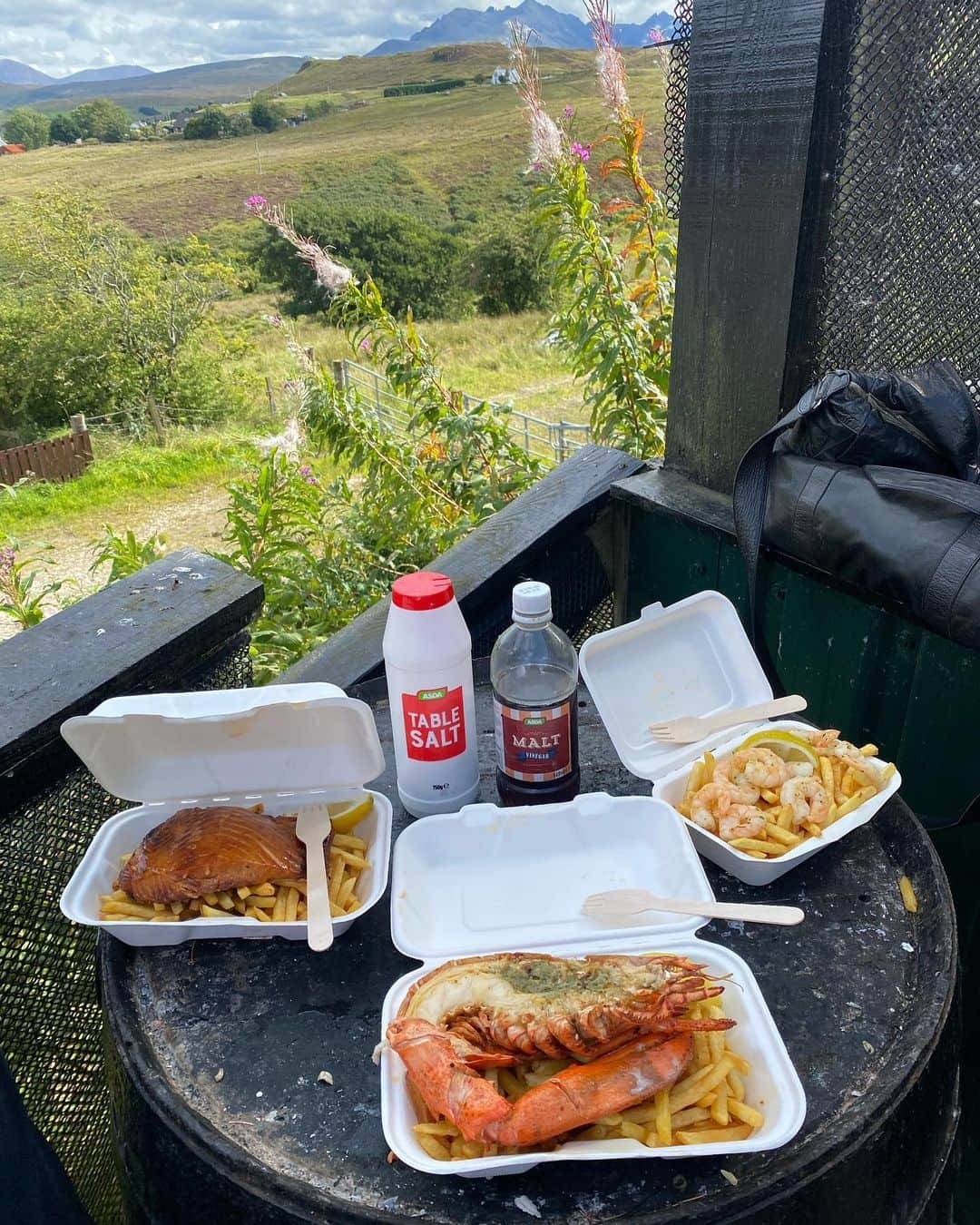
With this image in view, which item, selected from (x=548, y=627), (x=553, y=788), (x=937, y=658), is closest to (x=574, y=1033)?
(x=553, y=788)

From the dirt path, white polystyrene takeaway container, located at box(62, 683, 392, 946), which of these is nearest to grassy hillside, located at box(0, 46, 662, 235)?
the dirt path

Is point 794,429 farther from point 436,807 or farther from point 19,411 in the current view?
point 19,411

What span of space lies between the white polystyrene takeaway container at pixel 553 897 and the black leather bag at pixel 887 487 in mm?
829

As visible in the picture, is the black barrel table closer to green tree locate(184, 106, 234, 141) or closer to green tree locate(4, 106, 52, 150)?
green tree locate(4, 106, 52, 150)

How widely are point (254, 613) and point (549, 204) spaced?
2.20 meters

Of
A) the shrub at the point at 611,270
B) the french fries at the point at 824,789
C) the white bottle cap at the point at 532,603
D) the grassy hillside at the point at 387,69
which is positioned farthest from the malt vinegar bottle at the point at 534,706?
the grassy hillside at the point at 387,69

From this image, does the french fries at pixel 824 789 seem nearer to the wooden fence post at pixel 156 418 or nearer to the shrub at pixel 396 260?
the wooden fence post at pixel 156 418

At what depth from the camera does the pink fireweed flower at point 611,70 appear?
10.2 ft

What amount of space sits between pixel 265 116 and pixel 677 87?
6608cm

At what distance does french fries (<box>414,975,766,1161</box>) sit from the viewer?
3.28 ft

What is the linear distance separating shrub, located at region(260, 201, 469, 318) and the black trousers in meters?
28.5

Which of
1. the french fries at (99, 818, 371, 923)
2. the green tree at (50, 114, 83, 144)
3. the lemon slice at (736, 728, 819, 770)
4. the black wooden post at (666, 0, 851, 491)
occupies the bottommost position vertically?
the french fries at (99, 818, 371, 923)

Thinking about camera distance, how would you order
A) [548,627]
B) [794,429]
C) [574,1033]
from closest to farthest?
1. [574,1033]
2. [548,627]
3. [794,429]

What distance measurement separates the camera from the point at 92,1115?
1.99 metres
